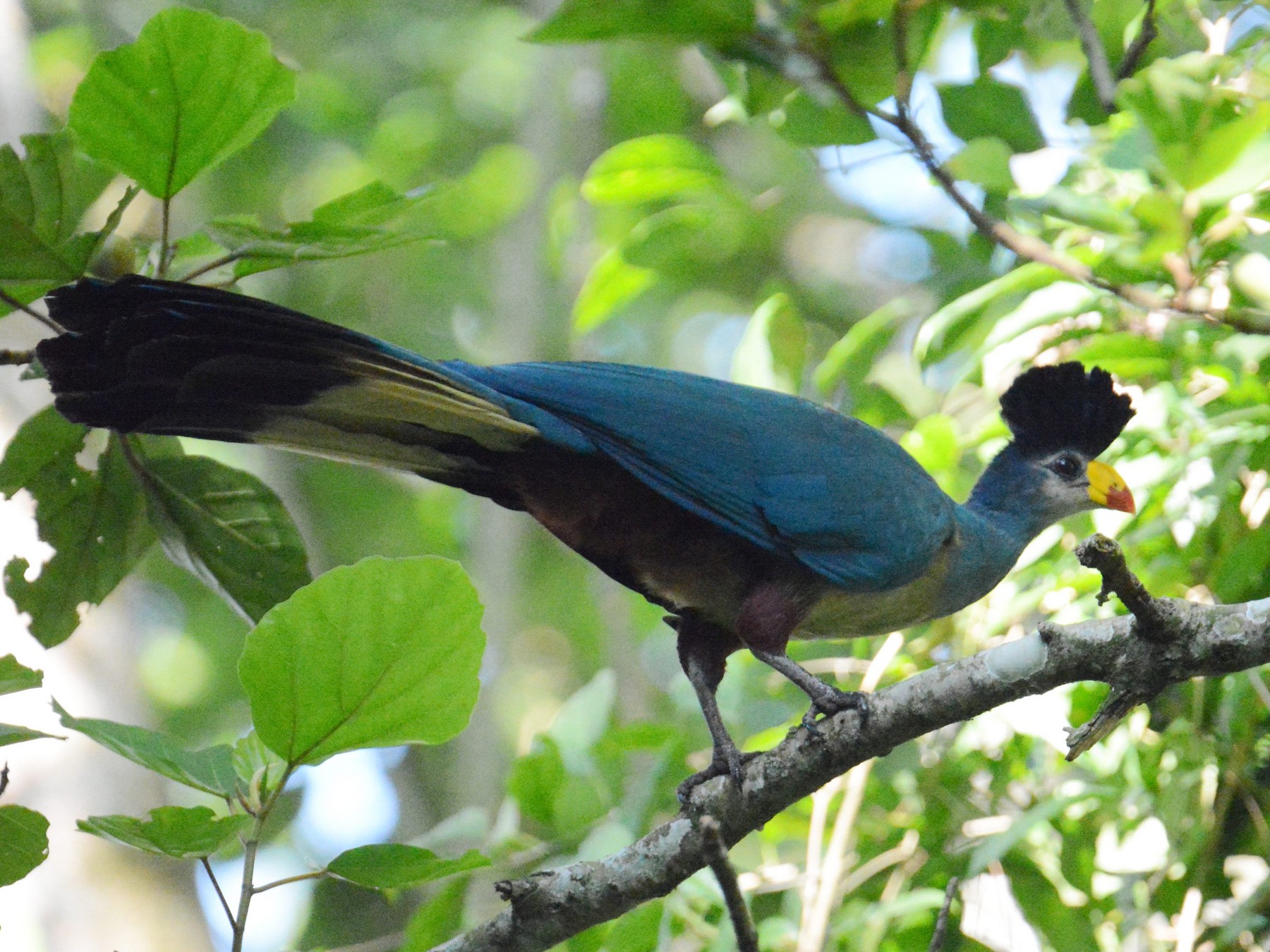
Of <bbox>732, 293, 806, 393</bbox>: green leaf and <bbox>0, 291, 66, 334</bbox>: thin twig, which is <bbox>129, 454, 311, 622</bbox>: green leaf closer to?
<bbox>0, 291, 66, 334</bbox>: thin twig

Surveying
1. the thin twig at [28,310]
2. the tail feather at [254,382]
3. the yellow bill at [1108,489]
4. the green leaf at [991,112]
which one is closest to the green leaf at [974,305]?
the green leaf at [991,112]

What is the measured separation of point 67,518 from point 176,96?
2.95 feet

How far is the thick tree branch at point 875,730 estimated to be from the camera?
215 cm

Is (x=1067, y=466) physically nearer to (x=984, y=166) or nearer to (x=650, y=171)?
(x=984, y=166)

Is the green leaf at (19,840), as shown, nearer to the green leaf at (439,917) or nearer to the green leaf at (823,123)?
→ the green leaf at (439,917)

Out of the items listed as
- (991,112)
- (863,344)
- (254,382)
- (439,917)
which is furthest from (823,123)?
(439,917)

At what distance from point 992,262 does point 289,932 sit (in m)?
4.75

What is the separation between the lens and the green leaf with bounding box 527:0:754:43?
296cm

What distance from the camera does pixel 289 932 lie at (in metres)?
6.33

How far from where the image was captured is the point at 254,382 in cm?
257

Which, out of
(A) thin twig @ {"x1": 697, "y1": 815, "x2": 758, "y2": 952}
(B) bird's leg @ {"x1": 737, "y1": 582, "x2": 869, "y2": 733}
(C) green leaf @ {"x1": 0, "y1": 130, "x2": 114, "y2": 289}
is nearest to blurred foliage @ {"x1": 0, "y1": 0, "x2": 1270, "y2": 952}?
(C) green leaf @ {"x1": 0, "y1": 130, "x2": 114, "y2": 289}

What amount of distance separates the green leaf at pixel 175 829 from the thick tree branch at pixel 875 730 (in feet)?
1.79

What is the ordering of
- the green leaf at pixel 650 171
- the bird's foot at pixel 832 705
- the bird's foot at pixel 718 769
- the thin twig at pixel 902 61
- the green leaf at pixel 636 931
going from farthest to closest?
the green leaf at pixel 650 171 → the thin twig at pixel 902 61 → the bird's foot at pixel 718 769 → the green leaf at pixel 636 931 → the bird's foot at pixel 832 705

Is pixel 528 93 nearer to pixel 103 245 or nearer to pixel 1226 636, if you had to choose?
pixel 103 245
